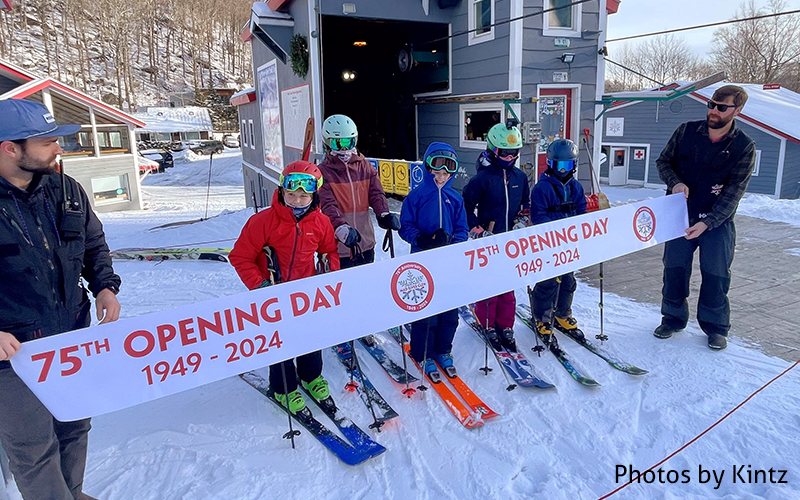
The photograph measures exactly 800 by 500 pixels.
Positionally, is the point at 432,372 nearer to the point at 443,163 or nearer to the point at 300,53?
the point at 443,163

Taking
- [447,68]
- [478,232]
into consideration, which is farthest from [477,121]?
[478,232]

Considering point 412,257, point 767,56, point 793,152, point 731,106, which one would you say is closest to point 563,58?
point 731,106

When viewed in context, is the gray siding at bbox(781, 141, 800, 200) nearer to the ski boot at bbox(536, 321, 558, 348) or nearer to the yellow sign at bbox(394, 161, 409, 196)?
→ the yellow sign at bbox(394, 161, 409, 196)

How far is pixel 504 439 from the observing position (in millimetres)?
3285

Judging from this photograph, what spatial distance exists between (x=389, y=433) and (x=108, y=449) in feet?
6.18

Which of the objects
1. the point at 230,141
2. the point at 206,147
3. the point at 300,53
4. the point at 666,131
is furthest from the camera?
the point at 230,141

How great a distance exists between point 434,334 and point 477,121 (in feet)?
23.3

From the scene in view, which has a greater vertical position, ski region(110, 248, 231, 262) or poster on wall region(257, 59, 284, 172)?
poster on wall region(257, 59, 284, 172)

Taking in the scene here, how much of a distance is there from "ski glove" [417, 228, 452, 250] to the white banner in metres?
0.32

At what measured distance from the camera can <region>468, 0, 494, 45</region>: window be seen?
9.27m

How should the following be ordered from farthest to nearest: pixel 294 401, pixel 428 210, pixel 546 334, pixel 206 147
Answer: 1. pixel 206 147
2. pixel 546 334
3. pixel 428 210
4. pixel 294 401

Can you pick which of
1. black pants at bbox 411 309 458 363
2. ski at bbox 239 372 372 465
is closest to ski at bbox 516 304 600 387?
black pants at bbox 411 309 458 363

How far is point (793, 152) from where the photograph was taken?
1656 cm

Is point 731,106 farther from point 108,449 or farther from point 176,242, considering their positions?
point 176,242
